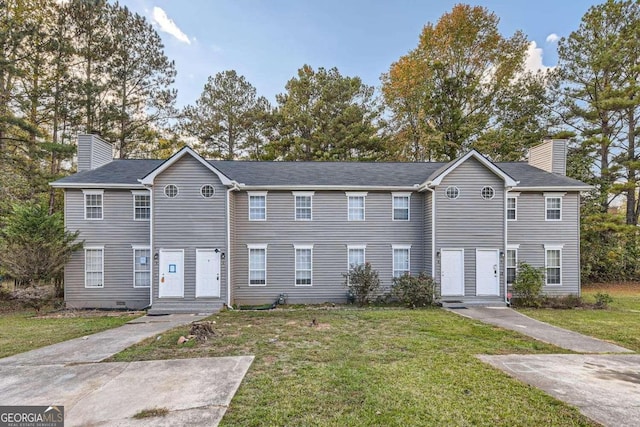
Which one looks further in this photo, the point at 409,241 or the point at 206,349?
the point at 409,241

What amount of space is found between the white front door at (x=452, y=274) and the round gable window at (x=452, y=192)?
2402mm

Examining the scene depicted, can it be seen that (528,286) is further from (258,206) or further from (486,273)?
(258,206)

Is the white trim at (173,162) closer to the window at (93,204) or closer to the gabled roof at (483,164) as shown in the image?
the window at (93,204)

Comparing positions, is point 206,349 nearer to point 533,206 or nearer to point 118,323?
point 118,323

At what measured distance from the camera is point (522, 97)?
23938mm

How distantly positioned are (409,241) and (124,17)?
2556 cm

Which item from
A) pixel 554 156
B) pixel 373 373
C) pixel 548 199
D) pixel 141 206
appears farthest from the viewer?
pixel 554 156

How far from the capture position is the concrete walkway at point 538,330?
7215mm

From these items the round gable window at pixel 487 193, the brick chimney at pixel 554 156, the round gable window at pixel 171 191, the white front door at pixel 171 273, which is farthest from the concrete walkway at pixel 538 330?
the round gable window at pixel 171 191

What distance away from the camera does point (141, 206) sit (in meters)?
13.0

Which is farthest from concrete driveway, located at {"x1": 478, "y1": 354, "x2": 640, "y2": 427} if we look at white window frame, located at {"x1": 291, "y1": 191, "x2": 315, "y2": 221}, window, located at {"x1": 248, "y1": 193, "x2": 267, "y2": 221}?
window, located at {"x1": 248, "y1": 193, "x2": 267, "y2": 221}

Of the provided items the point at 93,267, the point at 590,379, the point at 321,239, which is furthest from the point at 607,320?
the point at 93,267

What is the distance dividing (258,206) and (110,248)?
6726mm

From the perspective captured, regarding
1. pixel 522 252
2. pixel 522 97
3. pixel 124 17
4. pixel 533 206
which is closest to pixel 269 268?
pixel 522 252
